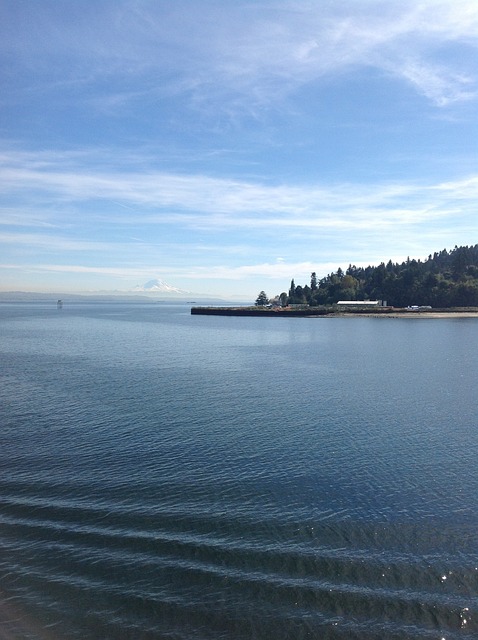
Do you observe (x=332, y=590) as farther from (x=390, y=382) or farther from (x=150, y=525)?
(x=390, y=382)

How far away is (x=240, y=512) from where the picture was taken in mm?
21016

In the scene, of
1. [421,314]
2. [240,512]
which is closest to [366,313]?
[421,314]

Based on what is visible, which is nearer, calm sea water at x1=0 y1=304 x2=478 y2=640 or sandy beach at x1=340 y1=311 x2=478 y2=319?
calm sea water at x1=0 y1=304 x2=478 y2=640

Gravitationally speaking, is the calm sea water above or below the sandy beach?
below

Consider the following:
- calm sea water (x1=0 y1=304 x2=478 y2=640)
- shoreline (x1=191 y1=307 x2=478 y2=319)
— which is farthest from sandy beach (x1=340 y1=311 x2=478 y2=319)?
calm sea water (x1=0 y1=304 x2=478 y2=640)

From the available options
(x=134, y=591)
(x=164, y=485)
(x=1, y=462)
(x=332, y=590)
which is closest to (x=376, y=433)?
(x=164, y=485)

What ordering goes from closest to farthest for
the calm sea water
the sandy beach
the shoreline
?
the calm sea water → the sandy beach → the shoreline

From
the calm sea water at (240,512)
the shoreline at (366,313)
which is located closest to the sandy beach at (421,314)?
the shoreline at (366,313)

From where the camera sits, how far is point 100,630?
14305mm

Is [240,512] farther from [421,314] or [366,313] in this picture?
[366,313]

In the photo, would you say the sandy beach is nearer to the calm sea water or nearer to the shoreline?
the shoreline

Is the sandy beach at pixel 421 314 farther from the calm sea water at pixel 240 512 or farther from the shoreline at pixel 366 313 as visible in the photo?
the calm sea water at pixel 240 512

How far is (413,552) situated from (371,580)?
8.69 feet

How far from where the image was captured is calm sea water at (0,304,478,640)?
49.5ft
